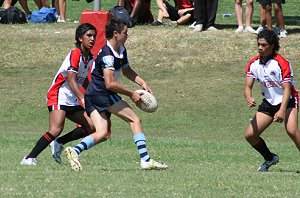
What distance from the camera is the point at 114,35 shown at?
1141cm

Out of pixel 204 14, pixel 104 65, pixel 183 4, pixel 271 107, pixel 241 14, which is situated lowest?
pixel 183 4

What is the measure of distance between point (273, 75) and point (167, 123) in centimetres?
763

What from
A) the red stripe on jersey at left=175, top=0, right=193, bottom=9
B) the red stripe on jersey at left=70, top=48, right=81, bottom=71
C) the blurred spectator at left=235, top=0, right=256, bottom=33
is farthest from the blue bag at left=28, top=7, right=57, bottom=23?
the red stripe on jersey at left=70, top=48, right=81, bottom=71

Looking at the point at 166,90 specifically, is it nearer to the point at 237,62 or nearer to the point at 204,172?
the point at 237,62

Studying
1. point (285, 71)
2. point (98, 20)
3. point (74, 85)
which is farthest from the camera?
point (98, 20)

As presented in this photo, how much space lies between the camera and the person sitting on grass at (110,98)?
37.2ft

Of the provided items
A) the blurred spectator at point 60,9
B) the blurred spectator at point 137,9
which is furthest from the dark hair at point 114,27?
the blurred spectator at point 60,9

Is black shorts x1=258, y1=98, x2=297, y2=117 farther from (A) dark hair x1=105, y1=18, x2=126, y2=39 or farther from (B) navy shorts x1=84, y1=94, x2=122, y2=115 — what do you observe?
(A) dark hair x1=105, y1=18, x2=126, y2=39

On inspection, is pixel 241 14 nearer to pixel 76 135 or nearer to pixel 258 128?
pixel 76 135

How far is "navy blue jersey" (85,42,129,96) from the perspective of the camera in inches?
446

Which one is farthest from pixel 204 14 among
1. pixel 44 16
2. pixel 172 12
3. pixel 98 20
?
pixel 98 20

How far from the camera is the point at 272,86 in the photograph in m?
11.9

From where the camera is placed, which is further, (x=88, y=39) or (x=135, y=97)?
(x=88, y=39)

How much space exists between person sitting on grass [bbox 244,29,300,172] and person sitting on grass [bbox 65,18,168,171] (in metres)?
1.37
